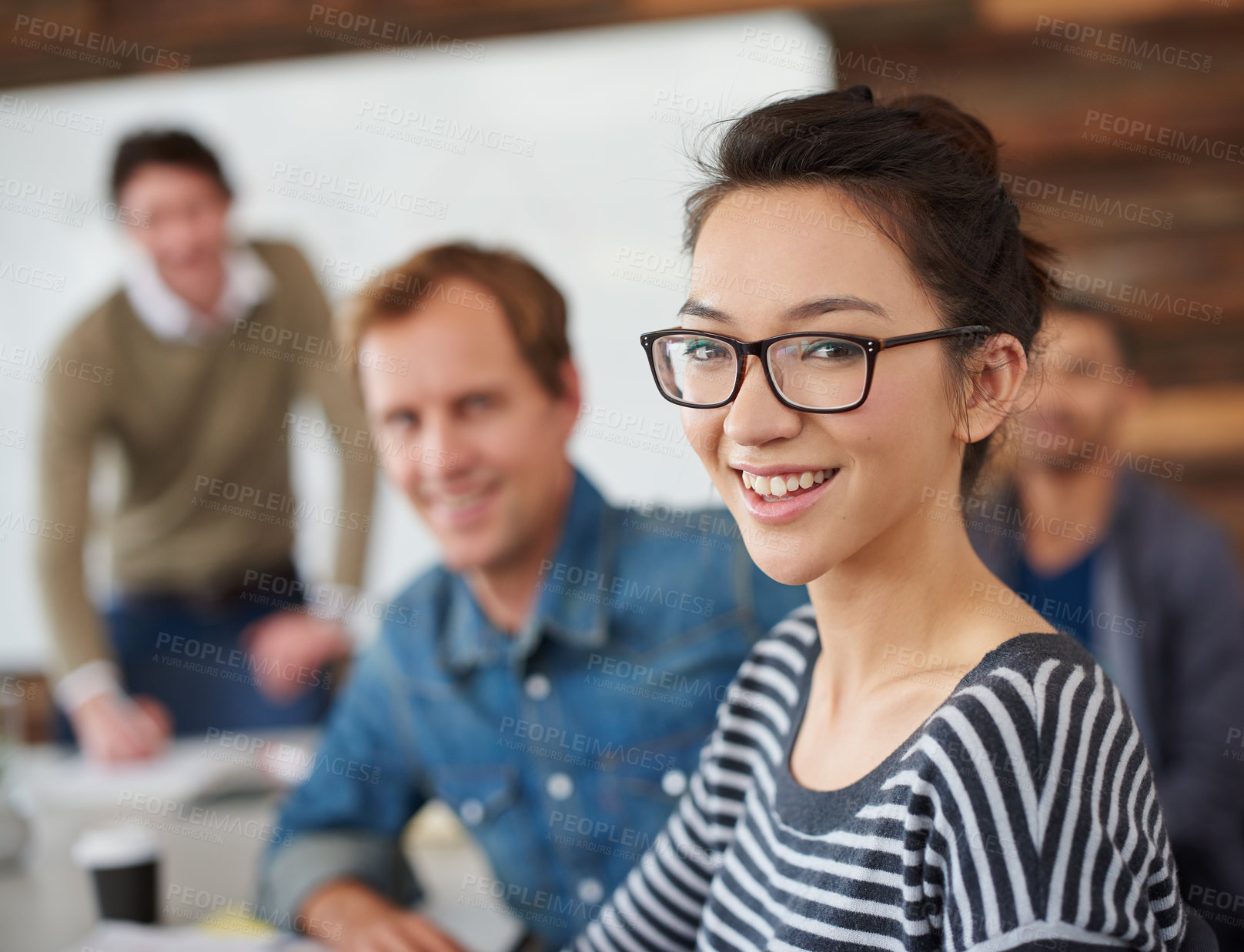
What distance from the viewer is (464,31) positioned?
3.44 meters

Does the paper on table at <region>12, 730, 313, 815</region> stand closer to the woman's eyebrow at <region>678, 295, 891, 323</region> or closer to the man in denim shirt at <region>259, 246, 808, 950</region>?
the man in denim shirt at <region>259, 246, 808, 950</region>

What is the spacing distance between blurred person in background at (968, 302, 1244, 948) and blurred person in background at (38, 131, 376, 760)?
149 centimetres

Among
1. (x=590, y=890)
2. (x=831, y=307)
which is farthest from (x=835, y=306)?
(x=590, y=890)

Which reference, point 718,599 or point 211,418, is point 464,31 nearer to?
point 211,418

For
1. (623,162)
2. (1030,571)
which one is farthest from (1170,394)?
(623,162)

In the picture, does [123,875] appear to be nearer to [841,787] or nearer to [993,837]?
[841,787]

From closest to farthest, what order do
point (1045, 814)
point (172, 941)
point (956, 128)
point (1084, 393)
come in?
point (1045, 814) → point (956, 128) → point (172, 941) → point (1084, 393)

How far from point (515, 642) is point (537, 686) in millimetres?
67

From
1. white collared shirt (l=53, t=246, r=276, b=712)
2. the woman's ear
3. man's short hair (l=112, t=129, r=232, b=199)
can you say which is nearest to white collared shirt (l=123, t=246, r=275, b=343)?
white collared shirt (l=53, t=246, r=276, b=712)

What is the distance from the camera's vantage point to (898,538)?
0.85 meters

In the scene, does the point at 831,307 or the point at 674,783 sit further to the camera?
the point at 674,783

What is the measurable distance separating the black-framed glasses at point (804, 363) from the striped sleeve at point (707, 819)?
1.14 ft

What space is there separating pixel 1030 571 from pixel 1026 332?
1456 millimetres

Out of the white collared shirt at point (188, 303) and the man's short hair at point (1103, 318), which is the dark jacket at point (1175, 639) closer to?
the man's short hair at point (1103, 318)
